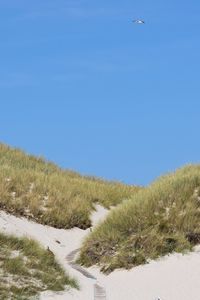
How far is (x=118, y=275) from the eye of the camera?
20.2 meters

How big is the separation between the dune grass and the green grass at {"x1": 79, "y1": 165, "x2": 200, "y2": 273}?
3764 mm

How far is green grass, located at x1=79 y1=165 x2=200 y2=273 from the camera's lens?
20.9 meters

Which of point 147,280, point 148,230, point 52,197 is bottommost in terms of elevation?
point 147,280

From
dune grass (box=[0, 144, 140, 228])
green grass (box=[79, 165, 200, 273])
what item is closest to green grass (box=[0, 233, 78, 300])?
green grass (box=[79, 165, 200, 273])

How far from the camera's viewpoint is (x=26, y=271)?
18219mm

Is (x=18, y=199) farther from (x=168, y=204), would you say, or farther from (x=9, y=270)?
(x=9, y=270)

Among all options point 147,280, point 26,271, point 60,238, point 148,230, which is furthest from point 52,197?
point 26,271

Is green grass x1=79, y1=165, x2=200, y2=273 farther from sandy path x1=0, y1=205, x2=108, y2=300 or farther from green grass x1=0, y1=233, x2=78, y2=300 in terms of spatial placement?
green grass x1=0, y1=233, x2=78, y2=300

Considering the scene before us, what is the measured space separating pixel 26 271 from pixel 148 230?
200 inches

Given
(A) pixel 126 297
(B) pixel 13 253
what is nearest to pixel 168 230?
(A) pixel 126 297

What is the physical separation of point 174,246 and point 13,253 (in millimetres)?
5348

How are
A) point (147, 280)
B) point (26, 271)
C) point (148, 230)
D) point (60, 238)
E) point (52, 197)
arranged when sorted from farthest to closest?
1. point (52, 197)
2. point (60, 238)
3. point (148, 230)
4. point (147, 280)
5. point (26, 271)

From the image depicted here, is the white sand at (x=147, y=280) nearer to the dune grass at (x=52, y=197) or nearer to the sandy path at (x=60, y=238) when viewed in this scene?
the sandy path at (x=60, y=238)

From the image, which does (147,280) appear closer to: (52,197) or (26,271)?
(26,271)
